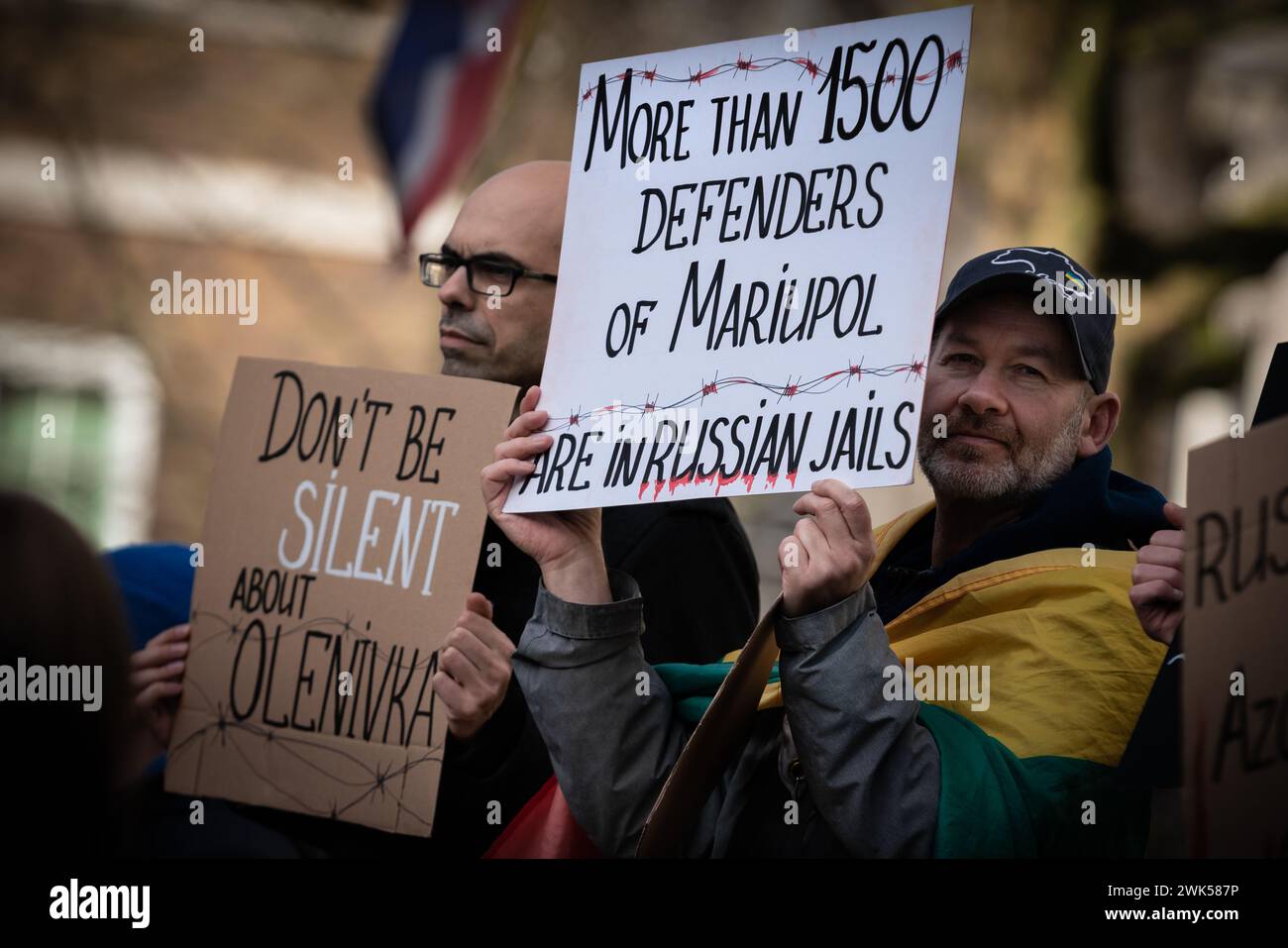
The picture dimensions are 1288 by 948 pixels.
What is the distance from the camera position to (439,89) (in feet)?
21.9

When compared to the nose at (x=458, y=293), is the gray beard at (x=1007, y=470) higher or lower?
lower

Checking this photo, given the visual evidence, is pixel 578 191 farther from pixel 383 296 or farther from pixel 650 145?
pixel 383 296

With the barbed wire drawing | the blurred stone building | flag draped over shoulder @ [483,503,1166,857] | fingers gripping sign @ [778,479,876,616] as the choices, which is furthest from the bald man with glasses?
the blurred stone building

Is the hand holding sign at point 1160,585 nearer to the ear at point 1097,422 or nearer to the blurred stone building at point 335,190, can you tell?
the ear at point 1097,422

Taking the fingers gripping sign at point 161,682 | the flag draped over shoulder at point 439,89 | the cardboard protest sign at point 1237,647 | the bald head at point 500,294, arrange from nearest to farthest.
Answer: the cardboard protest sign at point 1237,647
the fingers gripping sign at point 161,682
the bald head at point 500,294
the flag draped over shoulder at point 439,89

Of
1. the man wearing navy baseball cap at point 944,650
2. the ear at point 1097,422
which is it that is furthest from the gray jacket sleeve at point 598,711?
the ear at point 1097,422

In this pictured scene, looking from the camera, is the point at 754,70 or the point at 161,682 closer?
the point at 754,70

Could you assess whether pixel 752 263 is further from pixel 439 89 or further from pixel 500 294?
pixel 439 89

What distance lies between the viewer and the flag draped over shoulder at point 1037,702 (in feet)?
7.47

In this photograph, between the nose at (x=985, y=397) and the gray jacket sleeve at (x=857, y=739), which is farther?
the nose at (x=985, y=397)

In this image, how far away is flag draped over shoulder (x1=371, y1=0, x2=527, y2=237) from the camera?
666cm

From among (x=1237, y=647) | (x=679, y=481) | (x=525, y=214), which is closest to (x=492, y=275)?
(x=525, y=214)

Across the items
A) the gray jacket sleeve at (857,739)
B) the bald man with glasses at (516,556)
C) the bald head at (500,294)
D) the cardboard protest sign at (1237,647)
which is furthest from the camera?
the bald head at (500,294)

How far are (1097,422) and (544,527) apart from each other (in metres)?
0.99
